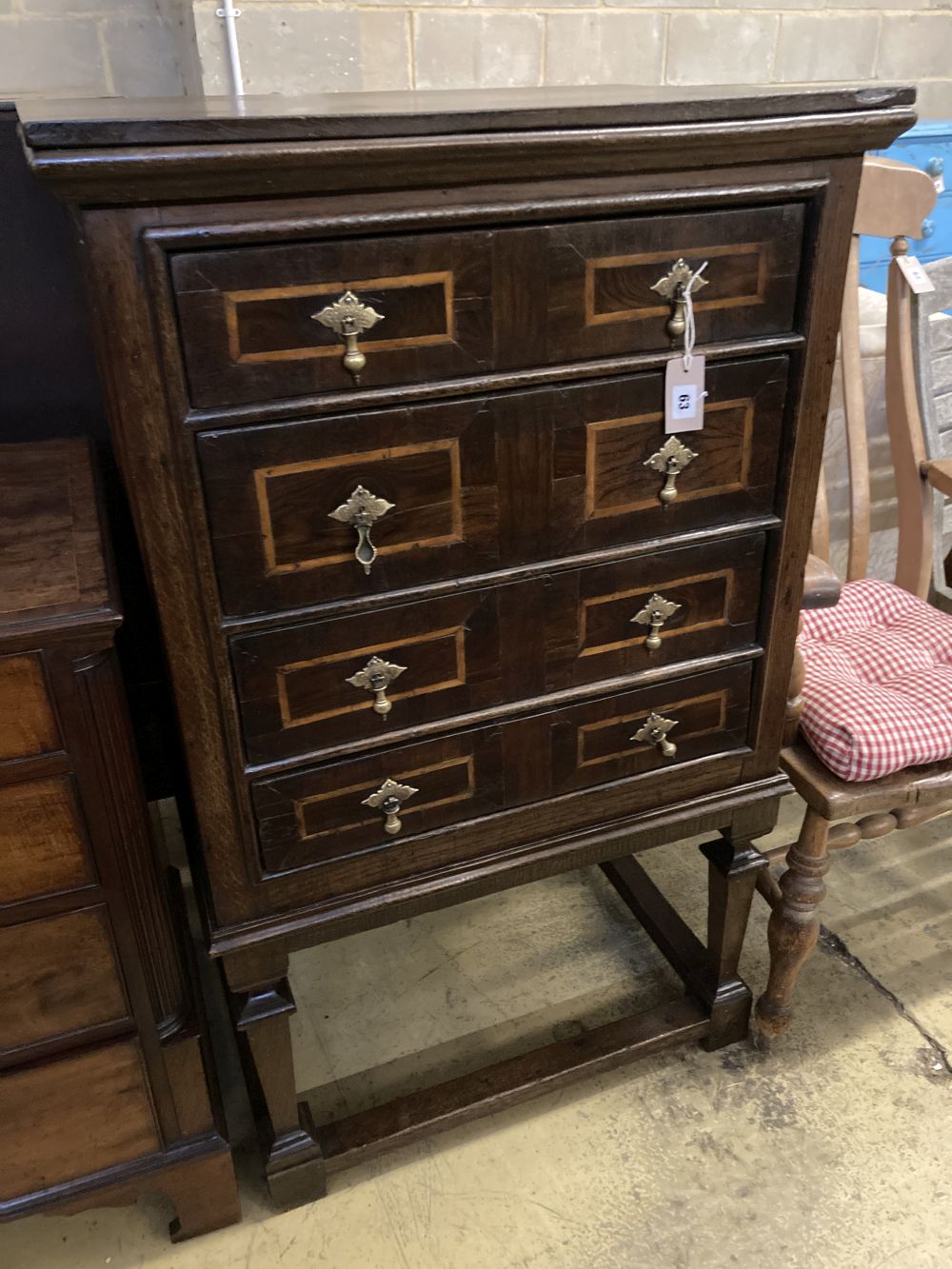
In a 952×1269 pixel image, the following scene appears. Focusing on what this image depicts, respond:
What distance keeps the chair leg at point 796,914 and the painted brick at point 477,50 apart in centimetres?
152

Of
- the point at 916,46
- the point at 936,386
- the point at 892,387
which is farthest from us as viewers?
the point at 916,46

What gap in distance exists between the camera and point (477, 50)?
76.1 inches

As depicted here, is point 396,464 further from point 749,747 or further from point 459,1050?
point 459,1050

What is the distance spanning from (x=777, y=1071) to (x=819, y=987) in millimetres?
196

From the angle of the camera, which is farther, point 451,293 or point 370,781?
point 370,781

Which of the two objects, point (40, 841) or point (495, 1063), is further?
point (495, 1063)

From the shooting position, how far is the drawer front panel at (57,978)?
1077 millimetres

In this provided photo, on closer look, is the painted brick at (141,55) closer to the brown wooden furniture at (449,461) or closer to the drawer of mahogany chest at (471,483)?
the brown wooden furniture at (449,461)

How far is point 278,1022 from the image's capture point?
1.25 metres

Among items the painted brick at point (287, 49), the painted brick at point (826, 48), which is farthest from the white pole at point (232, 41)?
the painted brick at point (826, 48)

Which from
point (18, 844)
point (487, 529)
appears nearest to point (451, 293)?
point (487, 529)

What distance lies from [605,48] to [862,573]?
1.22 m

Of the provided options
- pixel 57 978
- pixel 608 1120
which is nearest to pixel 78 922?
pixel 57 978

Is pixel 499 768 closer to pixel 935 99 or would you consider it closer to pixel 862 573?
pixel 862 573
